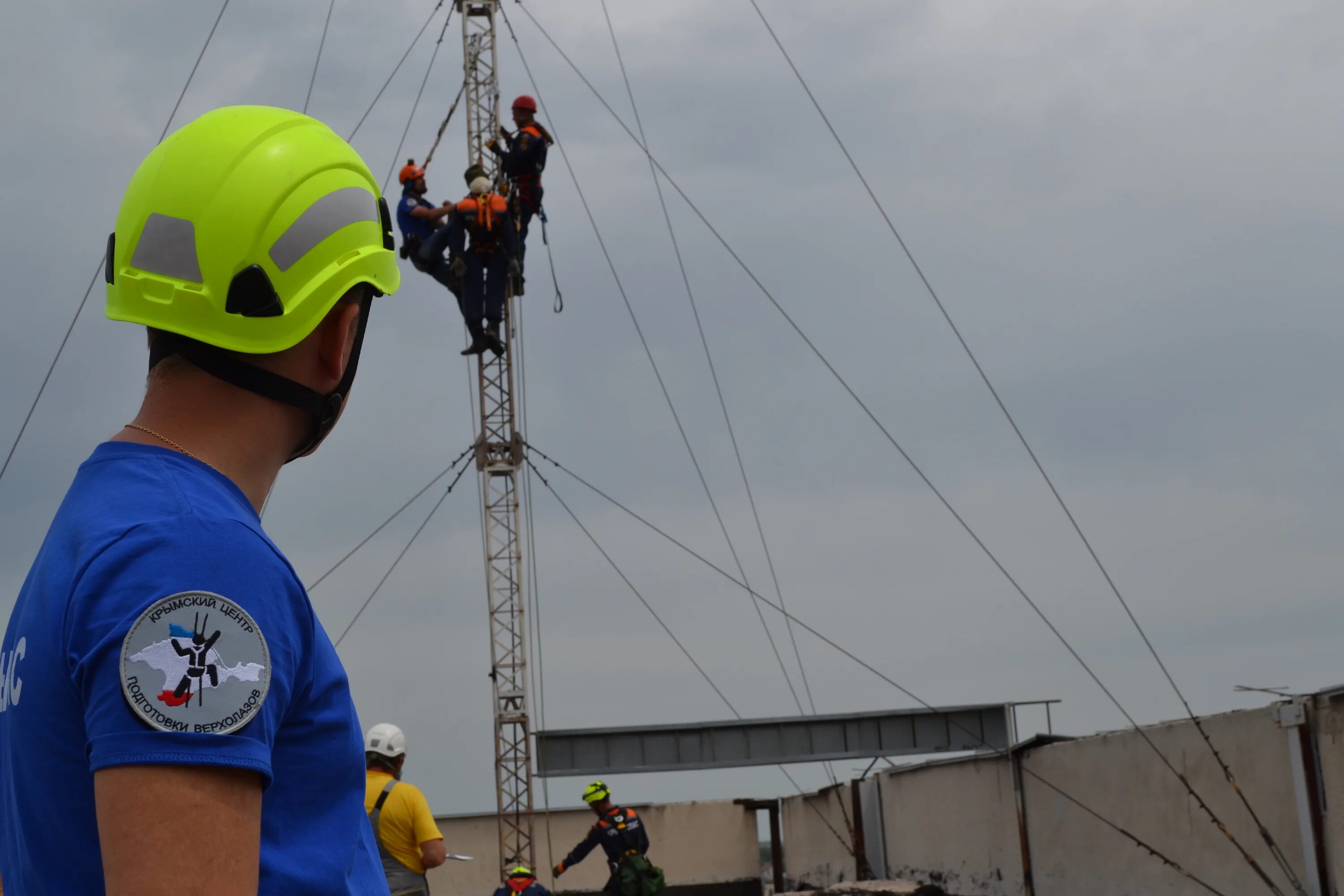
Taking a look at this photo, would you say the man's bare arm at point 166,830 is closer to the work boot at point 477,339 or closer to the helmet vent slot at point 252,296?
the helmet vent slot at point 252,296

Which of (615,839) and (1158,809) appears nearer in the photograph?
(1158,809)

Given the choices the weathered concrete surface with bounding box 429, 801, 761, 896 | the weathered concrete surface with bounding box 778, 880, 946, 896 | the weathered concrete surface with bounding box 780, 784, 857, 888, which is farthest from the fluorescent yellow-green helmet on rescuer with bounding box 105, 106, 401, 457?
the weathered concrete surface with bounding box 429, 801, 761, 896

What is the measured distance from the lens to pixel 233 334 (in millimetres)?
1469

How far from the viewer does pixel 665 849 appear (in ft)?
80.5

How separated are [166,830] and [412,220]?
17958mm

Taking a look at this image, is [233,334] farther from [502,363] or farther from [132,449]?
[502,363]

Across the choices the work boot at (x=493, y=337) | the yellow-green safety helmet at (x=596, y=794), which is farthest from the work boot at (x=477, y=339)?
the yellow-green safety helmet at (x=596, y=794)

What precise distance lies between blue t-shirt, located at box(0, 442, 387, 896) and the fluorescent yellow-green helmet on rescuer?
149 millimetres

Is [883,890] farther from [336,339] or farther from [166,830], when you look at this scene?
[166,830]

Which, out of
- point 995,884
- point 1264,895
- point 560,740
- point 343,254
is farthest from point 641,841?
point 343,254

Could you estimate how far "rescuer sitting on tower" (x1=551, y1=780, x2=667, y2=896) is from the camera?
43.7 ft

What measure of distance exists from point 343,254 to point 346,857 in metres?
0.68

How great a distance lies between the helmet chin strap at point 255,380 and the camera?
1.48 m

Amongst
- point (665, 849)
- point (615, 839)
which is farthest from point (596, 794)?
point (665, 849)
